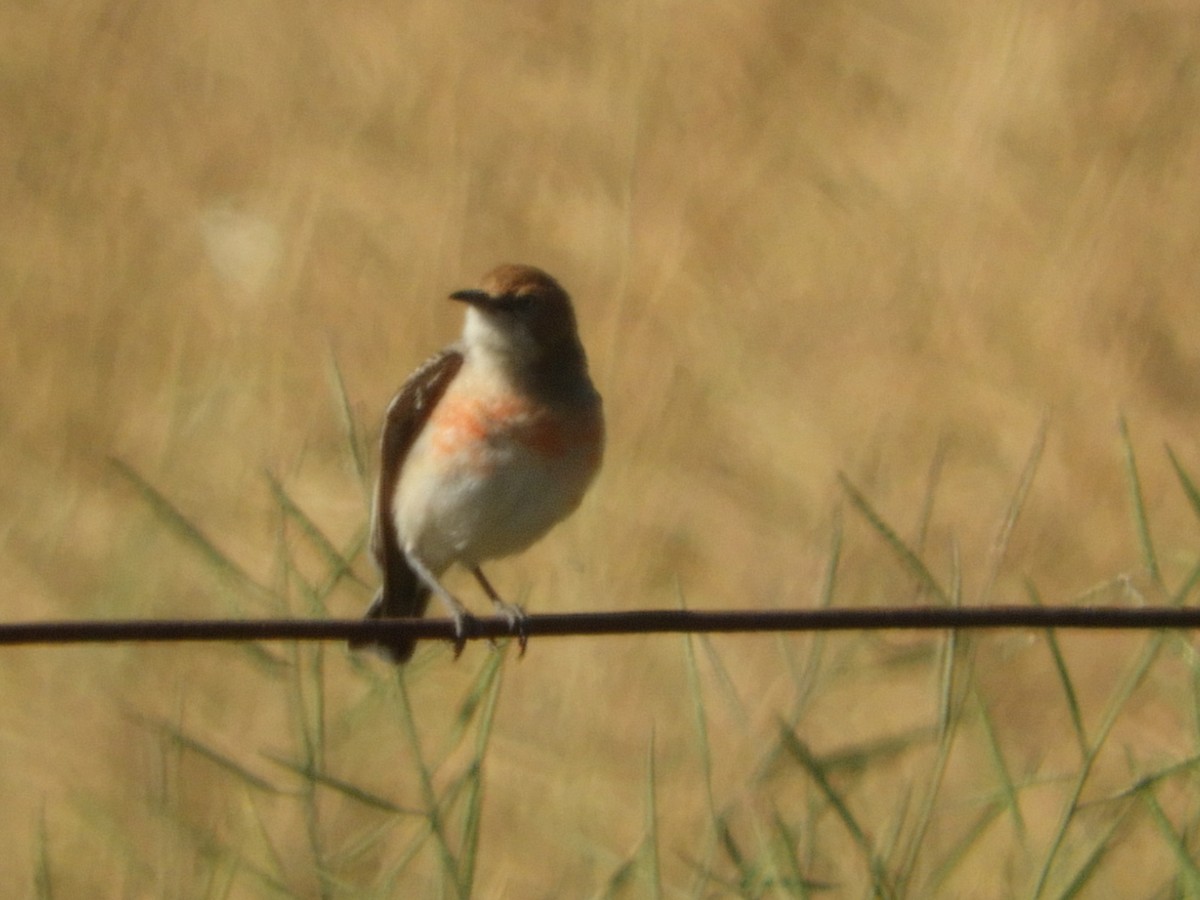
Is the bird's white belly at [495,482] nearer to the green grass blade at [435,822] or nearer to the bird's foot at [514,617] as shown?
the bird's foot at [514,617]

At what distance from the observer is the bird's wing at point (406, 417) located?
4227 mm

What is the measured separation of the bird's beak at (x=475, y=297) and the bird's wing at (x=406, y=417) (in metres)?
0.13

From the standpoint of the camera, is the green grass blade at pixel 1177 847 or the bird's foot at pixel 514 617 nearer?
the green grass blade at pixel 1177 847

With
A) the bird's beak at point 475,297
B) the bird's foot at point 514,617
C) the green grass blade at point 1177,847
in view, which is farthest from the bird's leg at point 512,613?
the green grass blade at point 1177,847

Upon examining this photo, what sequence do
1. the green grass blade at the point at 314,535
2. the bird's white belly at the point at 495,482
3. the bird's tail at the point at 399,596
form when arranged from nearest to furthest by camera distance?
the green grass blade at the point at 314,535, the bird's white belly at the point at 495,482, the bird's tail at the point at 399,596

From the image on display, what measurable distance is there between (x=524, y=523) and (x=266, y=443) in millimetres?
3744

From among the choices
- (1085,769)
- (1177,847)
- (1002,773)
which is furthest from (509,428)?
(1177,847)

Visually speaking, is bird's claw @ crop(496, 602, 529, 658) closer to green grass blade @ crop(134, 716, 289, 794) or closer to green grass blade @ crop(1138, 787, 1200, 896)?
green grass blade @ crop(134, 716, 289, 794)

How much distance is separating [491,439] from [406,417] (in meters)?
0.37

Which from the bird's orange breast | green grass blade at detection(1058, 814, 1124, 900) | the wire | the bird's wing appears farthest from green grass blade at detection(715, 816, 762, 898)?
the bird's wing

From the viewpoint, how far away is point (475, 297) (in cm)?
416

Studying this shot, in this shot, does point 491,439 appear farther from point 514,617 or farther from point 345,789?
point 345,789

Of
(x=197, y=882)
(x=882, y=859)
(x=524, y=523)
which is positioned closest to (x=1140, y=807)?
(x=882, y=859)

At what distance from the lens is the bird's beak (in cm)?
413
